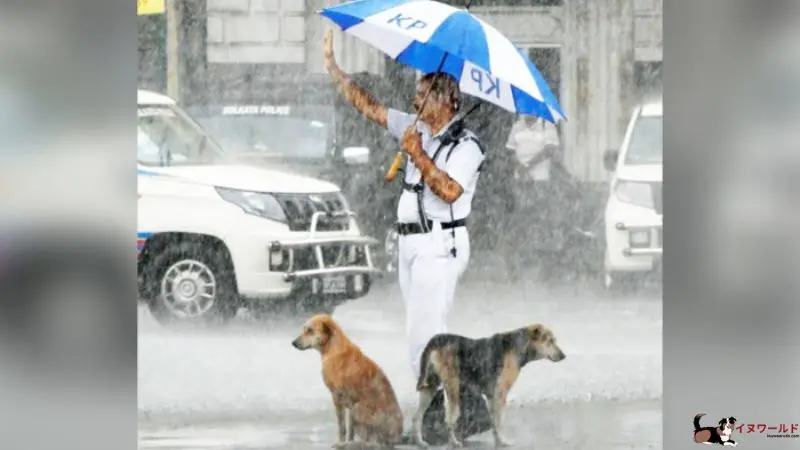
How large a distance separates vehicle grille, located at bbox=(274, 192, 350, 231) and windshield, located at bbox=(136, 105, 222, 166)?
0.53 m

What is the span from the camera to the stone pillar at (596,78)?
7090 millimetres

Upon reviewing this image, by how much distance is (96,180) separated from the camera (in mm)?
6938

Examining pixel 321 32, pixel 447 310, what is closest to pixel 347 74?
pixel 321 32

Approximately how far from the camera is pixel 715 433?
7305mm

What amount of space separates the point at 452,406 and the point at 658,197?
1703mm

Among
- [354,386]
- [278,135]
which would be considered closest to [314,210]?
[278,135]

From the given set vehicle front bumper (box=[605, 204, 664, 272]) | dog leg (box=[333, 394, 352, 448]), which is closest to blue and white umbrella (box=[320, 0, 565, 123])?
vehicle front bumper (box=[605, 204, 664, 272])

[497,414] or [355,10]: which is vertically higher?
[355,10]

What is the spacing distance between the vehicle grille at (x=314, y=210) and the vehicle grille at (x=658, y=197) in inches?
70.5

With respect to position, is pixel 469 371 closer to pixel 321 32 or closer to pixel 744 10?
pixel 321 32

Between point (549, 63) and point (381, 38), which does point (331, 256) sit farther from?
point (549, 63)

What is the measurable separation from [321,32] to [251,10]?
1.36 ft

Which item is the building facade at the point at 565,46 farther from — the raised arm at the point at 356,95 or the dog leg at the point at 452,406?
the dog leg at the point at 452,406

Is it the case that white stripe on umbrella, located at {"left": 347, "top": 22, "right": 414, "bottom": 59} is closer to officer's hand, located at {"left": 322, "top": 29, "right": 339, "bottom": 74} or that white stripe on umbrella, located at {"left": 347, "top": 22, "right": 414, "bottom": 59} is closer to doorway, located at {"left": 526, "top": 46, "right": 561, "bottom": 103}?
officer's hand, located at {"left": 322, "top": 29, "right": 339, "bottom": 74}
